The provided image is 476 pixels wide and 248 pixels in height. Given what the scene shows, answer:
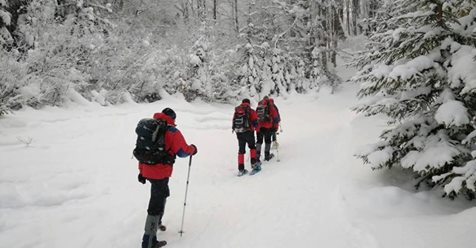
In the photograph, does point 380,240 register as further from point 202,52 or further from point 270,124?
point 202,52

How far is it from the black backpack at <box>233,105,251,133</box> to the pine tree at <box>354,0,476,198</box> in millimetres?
3875

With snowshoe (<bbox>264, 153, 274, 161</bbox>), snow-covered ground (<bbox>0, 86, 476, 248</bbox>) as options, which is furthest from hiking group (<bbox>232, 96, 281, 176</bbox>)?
snow-covered ground (<bbox>0, 86, 476, 248</bbox>)

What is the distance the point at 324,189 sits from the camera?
24.3 feet

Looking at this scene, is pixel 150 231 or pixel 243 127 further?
pixel 243 127

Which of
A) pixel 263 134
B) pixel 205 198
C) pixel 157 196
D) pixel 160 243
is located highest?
pixel 157 196

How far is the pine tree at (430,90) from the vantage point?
5551 millimetres

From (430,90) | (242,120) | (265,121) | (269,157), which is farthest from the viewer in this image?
(269,157)

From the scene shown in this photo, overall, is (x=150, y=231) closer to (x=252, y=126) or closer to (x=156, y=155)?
(x=156, y=155)

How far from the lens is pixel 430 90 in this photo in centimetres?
631

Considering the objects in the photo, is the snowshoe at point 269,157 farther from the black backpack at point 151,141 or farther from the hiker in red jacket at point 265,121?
the black backpack at point 151,141

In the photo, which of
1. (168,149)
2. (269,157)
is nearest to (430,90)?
(168,149)

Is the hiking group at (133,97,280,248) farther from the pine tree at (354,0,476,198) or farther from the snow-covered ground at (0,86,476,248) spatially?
the pine tree at (354,0,476,198)

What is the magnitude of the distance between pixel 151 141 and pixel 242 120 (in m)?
4.77

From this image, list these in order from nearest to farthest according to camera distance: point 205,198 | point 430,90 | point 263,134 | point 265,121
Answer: point 430,90
point 205,198
point 265,121
point 263,134
